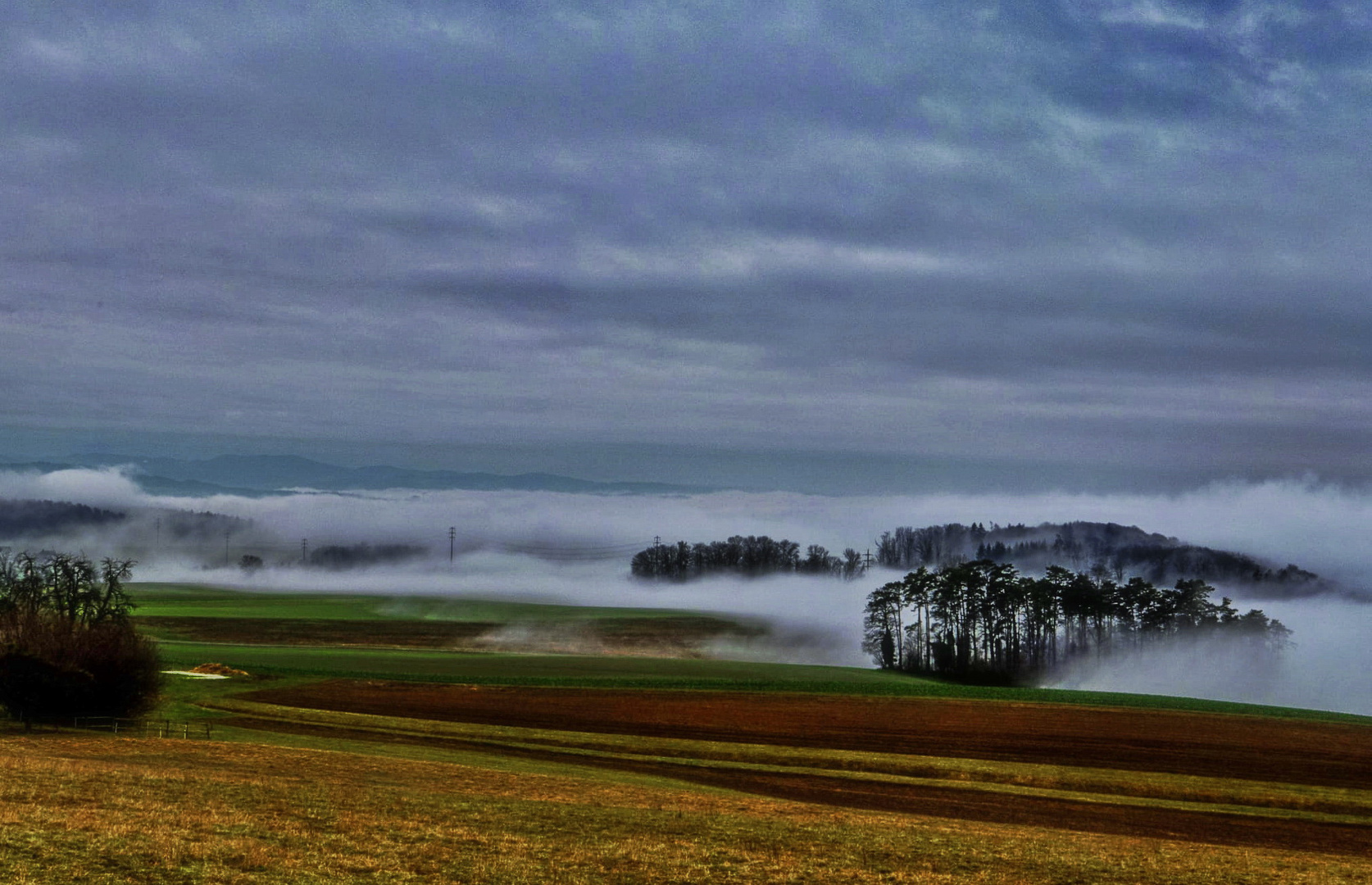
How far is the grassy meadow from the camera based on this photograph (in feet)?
79.4

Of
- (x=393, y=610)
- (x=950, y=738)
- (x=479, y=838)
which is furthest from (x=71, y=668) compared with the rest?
(x=393, y=610)

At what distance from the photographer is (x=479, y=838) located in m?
27.4

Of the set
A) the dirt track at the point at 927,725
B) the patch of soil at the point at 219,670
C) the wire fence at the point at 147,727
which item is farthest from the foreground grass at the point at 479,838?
the patch of soil at the point at 219,670

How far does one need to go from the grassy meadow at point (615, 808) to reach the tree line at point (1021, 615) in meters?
75.1

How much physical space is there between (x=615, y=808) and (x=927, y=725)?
113 feet

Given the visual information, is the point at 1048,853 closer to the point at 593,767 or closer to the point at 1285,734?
the point at 593,767

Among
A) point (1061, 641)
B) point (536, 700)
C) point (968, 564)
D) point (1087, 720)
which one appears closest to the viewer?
point (1087, 720)

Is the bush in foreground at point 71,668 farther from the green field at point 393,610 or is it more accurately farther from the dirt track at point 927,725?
the green field at point 393,610

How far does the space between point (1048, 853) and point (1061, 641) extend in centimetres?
15426

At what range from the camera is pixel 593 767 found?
47781mm

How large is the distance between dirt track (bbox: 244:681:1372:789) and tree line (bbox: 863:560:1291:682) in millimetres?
76191

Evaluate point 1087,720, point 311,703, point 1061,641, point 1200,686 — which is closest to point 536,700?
point 311,703

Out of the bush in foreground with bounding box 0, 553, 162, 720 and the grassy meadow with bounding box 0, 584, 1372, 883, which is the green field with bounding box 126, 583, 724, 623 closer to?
the grassy meadow with bounding box 0, 584, 1372, 883

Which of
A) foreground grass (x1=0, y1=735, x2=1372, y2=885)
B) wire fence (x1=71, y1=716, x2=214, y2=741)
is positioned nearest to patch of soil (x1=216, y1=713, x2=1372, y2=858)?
foreground grass (x1=0, y1=735, x2=1372, y2=885)
